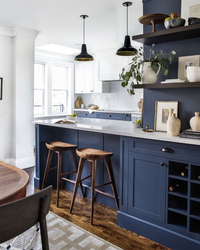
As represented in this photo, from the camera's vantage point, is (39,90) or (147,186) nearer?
(147,186)

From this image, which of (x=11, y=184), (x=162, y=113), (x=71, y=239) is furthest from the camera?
(x=162, y=113)

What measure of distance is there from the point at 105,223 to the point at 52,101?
4.87 m

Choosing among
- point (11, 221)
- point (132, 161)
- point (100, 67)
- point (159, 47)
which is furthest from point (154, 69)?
point (100, 67)

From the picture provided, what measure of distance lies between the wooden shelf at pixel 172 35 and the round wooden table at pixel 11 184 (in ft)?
5.73

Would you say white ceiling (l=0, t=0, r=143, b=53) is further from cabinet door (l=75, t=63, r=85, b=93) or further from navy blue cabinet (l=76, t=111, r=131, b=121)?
cabinet door (l=75, t=63, r=85, b=93)

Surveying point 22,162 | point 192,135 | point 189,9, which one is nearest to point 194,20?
point 189,9

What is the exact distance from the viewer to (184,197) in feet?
6.88

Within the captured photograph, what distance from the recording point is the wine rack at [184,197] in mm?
2066

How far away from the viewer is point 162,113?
8.60 ft

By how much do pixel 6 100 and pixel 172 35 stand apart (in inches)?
130

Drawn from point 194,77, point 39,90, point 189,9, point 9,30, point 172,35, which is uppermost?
point 9,30

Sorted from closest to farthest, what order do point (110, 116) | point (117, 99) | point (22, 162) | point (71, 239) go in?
Result: 1. point (71, 239)
2. point (22, 162)
3. point (110, 116)
4. point (117, 99)

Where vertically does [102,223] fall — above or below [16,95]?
below

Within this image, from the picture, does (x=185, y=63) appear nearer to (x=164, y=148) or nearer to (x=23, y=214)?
(x=164, y=148)
